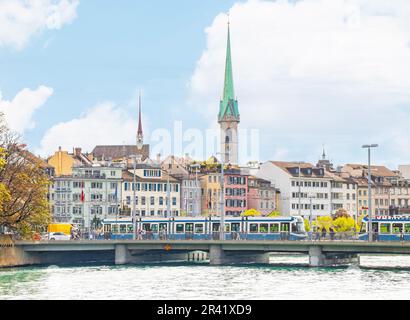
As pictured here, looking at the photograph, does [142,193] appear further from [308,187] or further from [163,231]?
[163,231]

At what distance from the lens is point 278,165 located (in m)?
182

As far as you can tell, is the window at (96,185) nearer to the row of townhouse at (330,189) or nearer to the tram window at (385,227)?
the row of townhouse at (330,189)

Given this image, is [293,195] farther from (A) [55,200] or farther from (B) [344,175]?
(A) [55,200]

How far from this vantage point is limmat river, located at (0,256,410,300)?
200 feet

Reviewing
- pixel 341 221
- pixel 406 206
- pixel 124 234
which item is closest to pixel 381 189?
pixel 406 206

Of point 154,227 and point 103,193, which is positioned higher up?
point 103,193

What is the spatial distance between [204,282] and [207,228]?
103 ft

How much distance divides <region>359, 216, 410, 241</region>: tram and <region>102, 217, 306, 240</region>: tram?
6303 mm

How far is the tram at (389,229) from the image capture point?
90.4 metres

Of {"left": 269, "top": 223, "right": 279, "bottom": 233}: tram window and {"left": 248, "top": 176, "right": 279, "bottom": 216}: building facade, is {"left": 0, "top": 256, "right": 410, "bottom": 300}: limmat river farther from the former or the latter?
{"left": 248, "top": 176, "right": 279, "bottom": 216}: building facade

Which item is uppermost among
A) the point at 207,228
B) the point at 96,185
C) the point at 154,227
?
the point at 96,185

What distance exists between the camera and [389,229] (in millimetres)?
92125

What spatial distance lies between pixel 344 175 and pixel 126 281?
124996 millimetres

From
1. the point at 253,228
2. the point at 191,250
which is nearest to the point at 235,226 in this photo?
the point at 253,228
